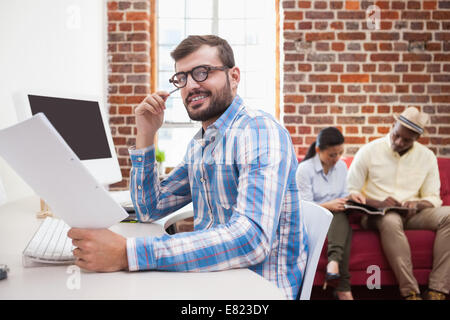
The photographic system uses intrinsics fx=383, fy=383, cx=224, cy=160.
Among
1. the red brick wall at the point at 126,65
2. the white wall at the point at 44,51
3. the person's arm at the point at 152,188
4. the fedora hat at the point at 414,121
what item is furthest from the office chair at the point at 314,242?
the red brick wall at the point at 126,65

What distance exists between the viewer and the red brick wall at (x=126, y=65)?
2.95m

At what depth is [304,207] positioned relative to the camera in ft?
3.76

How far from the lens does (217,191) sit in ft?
3.25

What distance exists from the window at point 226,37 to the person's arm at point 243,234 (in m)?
2.24

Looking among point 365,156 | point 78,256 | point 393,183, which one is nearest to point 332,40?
point 365,156

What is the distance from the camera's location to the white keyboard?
761 millimetres

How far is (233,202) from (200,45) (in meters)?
0.43

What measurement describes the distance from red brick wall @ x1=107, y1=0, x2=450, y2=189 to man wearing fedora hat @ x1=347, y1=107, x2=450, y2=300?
47cm

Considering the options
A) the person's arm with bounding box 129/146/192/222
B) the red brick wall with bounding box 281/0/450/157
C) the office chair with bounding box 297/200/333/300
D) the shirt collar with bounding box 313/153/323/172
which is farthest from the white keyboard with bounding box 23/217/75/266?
the red brick wall with bounding box 281/0/450/157

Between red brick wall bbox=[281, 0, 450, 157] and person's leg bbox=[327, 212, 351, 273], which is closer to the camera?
person's leg bbox=[327, 212, 351, 273]

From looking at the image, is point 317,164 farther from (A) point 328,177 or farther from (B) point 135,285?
(B) point 135,285

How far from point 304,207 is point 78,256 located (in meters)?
0.67

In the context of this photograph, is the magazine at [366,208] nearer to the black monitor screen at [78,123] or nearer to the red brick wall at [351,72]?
the red brick wall at [351,72]

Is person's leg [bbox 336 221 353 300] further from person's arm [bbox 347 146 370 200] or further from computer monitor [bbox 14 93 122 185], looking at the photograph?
computer monitor [bbox 14 93 122 185]
